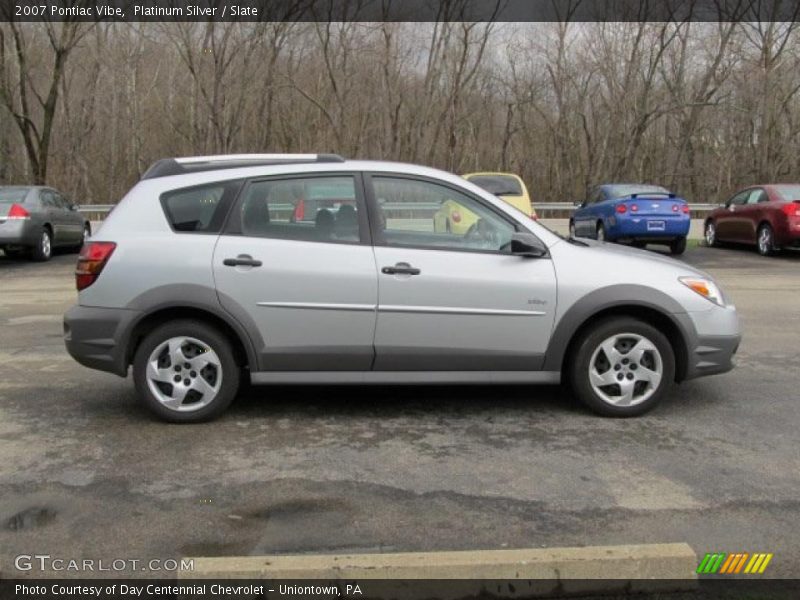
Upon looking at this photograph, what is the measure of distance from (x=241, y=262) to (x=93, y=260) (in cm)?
99

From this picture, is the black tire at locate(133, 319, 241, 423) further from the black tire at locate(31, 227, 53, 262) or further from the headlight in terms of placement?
the black tire at locate(31, 227, 53, 262)

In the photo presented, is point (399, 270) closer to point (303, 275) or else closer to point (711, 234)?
point (303, 275)

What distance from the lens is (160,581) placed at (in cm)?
306

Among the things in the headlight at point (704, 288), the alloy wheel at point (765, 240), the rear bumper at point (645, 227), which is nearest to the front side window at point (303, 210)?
the headlight at point (704, 288)

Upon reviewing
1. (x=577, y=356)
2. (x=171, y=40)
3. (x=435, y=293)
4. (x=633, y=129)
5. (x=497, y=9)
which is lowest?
(x=577, y=356)

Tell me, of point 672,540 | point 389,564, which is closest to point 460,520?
point 389,564

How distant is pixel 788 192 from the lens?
15.4 metres

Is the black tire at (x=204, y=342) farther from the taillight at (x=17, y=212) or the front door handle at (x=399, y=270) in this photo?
the taillight at (x=17, y=212)

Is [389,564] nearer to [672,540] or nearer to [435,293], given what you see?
[672,540]

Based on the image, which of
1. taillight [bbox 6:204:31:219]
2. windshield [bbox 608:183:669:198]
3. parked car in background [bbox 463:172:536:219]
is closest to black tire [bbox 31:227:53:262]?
taillight [bbox 6:204:31:219]

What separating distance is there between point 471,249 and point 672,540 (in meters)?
2.25

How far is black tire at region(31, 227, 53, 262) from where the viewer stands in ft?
Answer: 50.0

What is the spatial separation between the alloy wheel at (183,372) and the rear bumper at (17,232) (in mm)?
11250

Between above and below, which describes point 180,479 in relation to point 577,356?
below
